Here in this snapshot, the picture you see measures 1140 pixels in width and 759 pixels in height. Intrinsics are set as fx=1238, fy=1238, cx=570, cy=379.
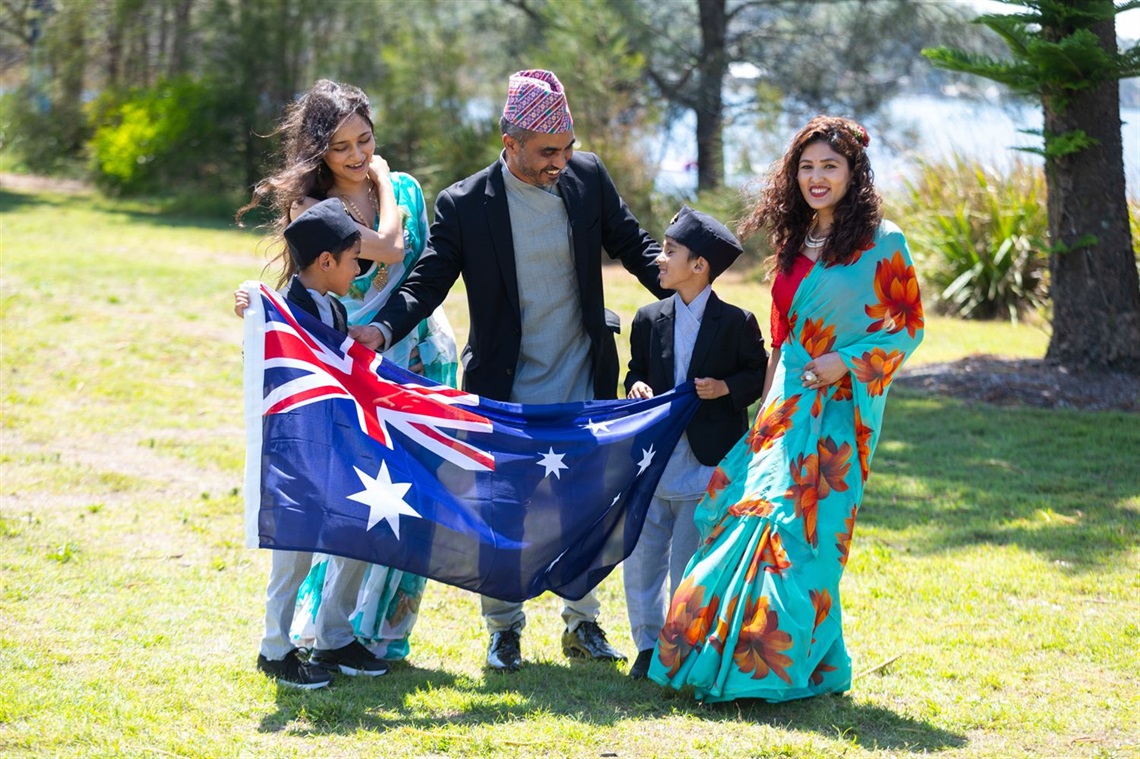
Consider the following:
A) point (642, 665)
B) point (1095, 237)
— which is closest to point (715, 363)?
point (642, 665)

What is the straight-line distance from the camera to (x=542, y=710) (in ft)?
13.8

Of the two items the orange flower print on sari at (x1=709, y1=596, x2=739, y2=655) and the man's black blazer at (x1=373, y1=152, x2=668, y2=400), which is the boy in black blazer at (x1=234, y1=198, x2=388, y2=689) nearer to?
the man's black blazer at (x1=373, y1=152, x2=668, y2=400)

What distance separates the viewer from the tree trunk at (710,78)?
17.2 metres

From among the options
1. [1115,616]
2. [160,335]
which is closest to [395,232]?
[1115,616]

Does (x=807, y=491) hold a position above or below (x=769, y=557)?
above

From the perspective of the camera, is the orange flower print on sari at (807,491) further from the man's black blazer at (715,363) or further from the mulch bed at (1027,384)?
the mulch bed at (1027,384)

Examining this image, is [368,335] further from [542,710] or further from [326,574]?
[542,710]

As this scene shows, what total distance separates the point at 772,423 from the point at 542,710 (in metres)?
1.26

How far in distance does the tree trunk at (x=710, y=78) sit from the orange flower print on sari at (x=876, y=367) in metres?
13.0

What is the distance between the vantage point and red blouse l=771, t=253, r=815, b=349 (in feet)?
14.3

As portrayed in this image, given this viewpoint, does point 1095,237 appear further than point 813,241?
Yes

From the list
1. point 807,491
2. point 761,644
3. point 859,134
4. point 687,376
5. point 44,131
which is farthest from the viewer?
point 44,131

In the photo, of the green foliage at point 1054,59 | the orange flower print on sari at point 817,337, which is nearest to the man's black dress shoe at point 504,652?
the orange flower print on sari at point 817,337

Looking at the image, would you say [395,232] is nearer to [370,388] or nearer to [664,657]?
[370,388]
